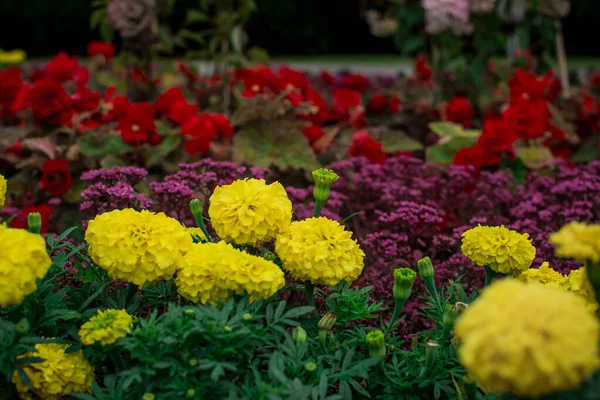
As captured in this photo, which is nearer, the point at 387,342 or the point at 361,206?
the point at 387,342

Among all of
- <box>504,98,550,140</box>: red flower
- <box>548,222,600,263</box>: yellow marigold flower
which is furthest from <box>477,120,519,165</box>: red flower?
<box>548,222,600,263</box>: yellow marigold flower

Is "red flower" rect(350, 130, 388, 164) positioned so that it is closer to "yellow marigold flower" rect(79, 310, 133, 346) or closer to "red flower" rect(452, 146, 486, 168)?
"red flower" rect(452, 146, 486, 168)

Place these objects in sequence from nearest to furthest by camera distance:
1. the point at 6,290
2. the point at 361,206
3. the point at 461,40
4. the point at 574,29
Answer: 1. the point at 6,290
2. the point at 361,206
3. the point at 461,40
4. the point at 574,29

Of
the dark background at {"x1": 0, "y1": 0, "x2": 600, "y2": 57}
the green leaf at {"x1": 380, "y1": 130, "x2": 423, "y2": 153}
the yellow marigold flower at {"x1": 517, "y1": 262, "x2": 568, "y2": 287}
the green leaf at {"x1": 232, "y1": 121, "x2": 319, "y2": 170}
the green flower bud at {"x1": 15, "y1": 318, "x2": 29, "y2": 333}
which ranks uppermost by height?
the green flower bud at {"x1": 15, "y1": 318, "x2": 29, "y2": 333}

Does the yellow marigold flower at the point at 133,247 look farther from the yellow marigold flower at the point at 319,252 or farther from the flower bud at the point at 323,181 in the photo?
the flower bud at the point at 323,181

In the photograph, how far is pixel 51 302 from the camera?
4.57 ft

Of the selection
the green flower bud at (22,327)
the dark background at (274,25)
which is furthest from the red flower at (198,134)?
the dark background at (274,25)

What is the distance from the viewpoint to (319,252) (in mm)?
1386

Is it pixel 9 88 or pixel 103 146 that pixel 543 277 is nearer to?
pixel 103 146

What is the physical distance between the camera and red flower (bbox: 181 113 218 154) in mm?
A: 2805

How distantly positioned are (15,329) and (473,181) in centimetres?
177

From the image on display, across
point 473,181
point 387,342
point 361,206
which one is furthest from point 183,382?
point 473,181

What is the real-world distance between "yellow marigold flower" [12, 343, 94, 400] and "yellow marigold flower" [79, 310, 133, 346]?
Answer: 0.28 feet

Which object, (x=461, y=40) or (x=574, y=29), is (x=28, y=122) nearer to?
(x=461, y=40)
